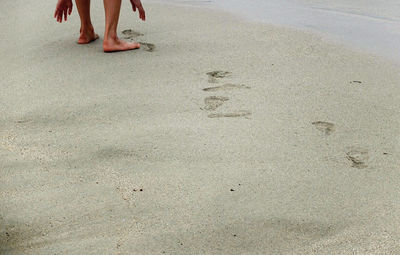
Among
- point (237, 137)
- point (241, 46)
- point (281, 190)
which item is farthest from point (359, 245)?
point (241, 46)

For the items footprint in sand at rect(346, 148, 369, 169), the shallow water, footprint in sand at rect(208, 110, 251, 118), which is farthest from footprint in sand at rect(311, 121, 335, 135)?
the shallow water

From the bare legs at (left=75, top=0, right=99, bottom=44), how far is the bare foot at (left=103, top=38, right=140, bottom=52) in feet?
0.73

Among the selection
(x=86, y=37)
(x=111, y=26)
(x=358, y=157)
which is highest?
(x=111, y=26)

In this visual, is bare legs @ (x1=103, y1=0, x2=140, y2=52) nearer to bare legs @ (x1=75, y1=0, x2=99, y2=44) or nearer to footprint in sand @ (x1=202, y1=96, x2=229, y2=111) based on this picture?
bare legs @ (x1=75, y1=0, x2=99, y2=44)

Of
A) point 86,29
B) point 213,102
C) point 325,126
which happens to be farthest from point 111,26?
point 325,126

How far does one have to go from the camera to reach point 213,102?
115 inches

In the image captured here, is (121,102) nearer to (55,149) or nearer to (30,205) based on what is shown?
(55,149)

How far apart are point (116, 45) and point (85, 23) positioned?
0.30m

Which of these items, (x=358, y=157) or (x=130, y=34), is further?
(x=130, y=34)

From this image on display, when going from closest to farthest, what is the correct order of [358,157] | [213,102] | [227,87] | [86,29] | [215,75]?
[358,157] < [213,102] < [227,87] < [215,75] < [86,29]

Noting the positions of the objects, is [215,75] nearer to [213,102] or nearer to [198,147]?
[213,102]

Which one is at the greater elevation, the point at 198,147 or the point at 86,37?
the point at 86,37

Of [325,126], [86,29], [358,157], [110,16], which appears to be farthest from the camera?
[86,29]

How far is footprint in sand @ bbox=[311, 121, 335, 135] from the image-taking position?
2.65 m
